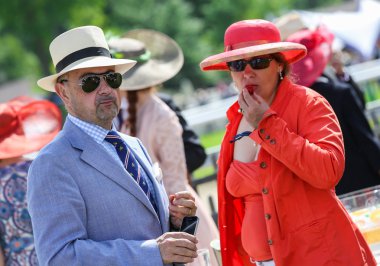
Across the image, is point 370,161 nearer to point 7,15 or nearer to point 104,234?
point 104,234

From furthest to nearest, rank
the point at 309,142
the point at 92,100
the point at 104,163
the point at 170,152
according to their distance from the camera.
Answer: the point at 170,152 → the point at 309,142 → the point at 92,100 → the point at 104,163

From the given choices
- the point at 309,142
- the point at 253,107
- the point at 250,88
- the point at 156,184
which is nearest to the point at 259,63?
the point at 250,88

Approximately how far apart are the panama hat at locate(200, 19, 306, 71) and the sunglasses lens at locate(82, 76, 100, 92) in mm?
696

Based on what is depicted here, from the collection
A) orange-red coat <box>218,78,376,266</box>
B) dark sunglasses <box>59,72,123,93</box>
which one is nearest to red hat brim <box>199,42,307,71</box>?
orange-red coat <box>218,78,376,266</box>

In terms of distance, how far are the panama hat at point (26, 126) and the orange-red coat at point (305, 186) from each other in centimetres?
223

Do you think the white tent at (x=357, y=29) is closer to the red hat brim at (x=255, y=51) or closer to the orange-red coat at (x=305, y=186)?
the red hat brim at (x=255, y=51)

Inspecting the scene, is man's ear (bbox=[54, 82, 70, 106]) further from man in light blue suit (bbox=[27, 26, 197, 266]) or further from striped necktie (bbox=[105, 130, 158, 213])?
striped necktie (bbox=[105, 130, 158, 213])

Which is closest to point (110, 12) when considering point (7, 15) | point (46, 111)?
point (7, 15)

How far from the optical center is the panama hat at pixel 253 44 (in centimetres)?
385

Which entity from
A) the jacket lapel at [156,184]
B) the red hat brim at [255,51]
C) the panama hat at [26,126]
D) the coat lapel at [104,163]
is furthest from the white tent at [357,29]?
the coat lapel at [104,163]

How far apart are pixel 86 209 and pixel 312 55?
2842 mm

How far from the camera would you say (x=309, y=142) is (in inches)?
143

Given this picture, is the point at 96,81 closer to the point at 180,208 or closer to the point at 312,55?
the point at 180,208

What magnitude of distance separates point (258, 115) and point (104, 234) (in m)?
0.93
